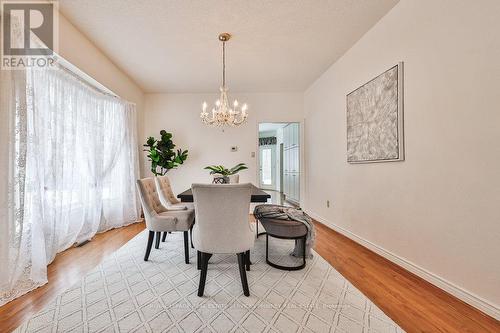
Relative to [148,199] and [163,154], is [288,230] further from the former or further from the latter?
[163,154]

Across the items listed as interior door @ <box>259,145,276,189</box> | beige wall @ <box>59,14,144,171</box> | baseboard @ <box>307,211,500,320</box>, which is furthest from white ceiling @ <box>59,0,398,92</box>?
interior door @ <box>259,145,276,189</box>

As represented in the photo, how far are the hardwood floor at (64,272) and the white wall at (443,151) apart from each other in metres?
3.25

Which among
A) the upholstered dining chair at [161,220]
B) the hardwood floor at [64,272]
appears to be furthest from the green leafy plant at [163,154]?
the upholstered dining chair at [161,220]

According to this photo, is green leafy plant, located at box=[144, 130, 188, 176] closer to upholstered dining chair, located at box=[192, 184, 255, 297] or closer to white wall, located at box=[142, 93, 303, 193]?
white wall, located at box=[142, 93, 303, 193]

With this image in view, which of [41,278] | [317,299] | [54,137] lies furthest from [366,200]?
[54,137]

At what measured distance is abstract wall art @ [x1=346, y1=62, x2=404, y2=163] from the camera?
7.63 feet

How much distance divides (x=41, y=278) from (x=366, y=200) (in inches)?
142

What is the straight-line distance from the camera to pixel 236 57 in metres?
3.46

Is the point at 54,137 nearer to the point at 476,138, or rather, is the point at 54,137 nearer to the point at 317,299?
the point at 317,299

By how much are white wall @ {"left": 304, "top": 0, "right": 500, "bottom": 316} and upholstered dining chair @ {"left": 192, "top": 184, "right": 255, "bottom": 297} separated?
168 centimetres

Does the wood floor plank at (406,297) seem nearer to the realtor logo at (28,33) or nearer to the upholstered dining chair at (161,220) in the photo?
the upholstered dining chair at (161,220)

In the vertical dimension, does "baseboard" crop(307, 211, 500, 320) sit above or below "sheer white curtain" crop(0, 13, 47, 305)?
below

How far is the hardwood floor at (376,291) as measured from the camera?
4.86ft

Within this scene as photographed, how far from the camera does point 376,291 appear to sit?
6.11 feet
